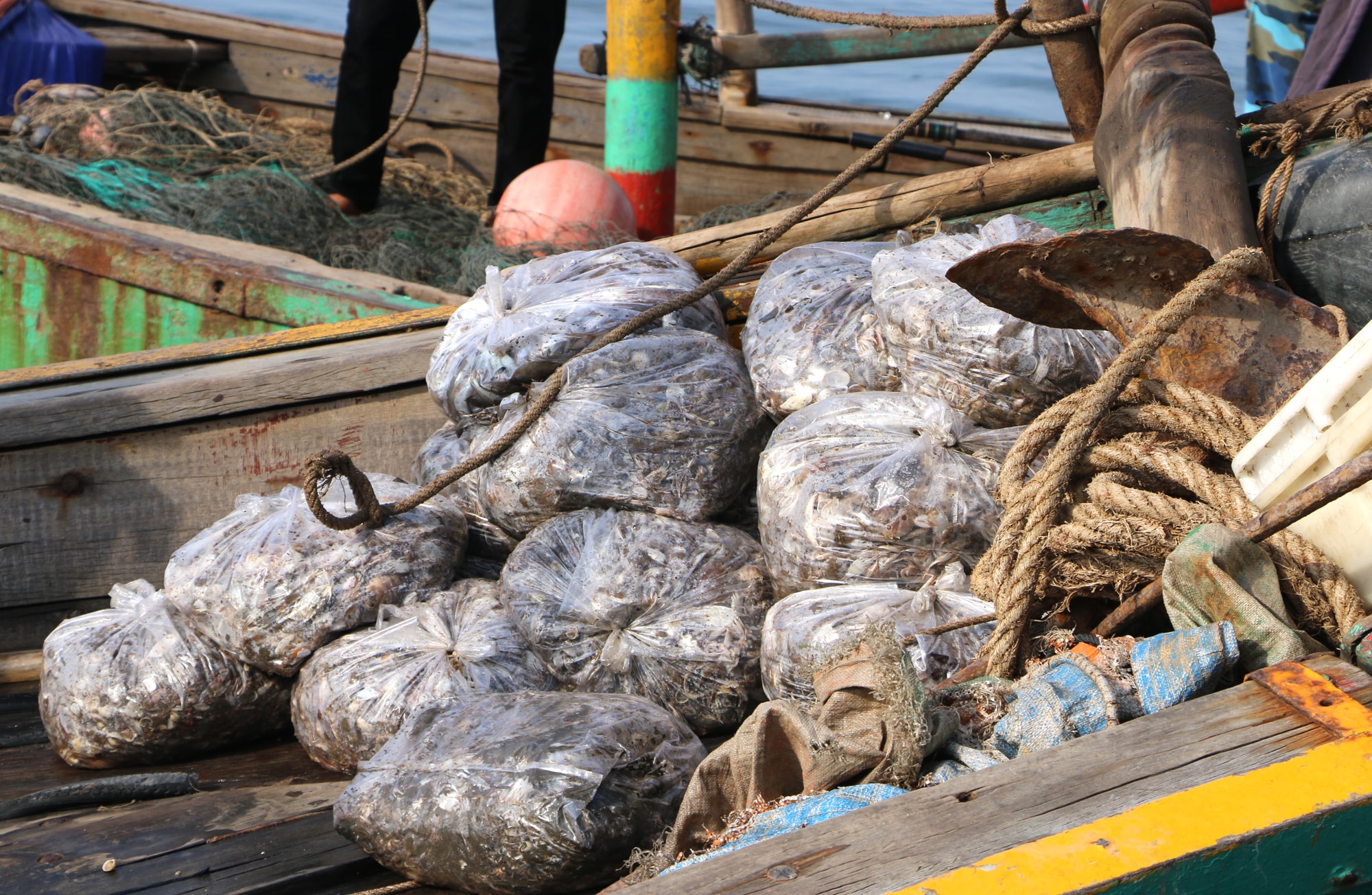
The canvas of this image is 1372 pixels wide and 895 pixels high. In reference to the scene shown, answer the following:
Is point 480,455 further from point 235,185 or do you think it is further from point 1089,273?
point 235,185

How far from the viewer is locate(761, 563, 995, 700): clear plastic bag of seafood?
192cm

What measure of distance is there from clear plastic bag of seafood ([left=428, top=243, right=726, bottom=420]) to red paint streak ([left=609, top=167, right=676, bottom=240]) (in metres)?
2.22

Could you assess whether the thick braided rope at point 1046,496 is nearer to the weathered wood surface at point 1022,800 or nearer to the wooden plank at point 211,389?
the weathered wood surface at point 1022,800

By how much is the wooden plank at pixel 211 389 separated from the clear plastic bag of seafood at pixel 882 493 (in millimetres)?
1302

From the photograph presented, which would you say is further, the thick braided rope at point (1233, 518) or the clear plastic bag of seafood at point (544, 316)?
the clear plastic bag of seafood at point (544, 316)

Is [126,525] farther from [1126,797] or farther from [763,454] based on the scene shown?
→ [1126,797]

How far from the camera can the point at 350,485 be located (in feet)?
8.00

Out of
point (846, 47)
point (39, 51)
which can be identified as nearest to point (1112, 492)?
point (846, 47)

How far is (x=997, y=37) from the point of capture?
8.90 feet

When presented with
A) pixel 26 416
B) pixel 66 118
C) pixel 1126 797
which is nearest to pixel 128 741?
pixel 26 416

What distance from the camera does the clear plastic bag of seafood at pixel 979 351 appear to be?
2105mm

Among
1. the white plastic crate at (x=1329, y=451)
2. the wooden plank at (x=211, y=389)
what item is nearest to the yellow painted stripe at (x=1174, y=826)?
the white plastic crate at (x=1329, y=451)

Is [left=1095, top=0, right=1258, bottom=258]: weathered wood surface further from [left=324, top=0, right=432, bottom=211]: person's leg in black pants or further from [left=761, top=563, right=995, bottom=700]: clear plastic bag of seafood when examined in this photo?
[left=324, top=0, right=432, bottom=211]: person's leg in black pants

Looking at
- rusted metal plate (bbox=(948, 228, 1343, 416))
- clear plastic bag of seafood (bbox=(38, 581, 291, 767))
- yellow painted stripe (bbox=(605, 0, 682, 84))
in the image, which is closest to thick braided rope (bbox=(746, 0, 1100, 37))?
rusted metal plate (bbox=(948, 228, 1343, 416))
